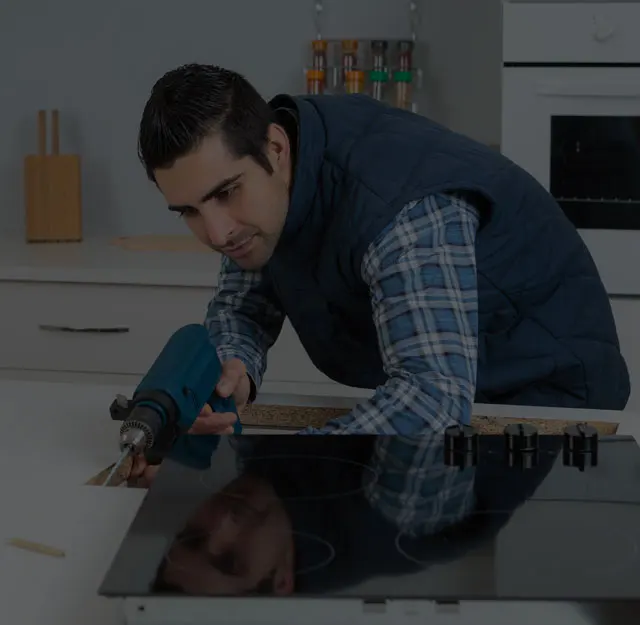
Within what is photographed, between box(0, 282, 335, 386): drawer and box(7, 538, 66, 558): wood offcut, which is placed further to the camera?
box(0, 282, 335, 386): drawer

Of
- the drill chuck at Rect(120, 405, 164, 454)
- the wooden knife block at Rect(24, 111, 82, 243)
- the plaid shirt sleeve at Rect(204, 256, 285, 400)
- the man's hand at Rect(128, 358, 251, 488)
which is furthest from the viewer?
the wooden knife block at Rect(24, 111, 82, 243)

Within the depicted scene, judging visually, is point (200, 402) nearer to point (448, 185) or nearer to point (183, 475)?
point (183, 475)

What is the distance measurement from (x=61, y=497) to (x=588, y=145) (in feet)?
5.79

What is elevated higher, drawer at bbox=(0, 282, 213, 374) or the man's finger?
the man's finger

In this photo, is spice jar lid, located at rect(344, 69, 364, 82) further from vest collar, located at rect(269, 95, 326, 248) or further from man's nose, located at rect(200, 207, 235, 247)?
man's nose, located at rect(200, 207, 235, 247)

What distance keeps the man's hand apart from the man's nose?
168mm

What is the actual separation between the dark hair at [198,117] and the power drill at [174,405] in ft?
0.71

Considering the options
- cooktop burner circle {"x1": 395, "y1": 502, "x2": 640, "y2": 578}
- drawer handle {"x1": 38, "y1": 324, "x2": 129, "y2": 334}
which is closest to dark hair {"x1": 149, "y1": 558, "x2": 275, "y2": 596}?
cooktop burner circle {"x1": 395, "y1": 502, "x2": 640, "y2": 578}

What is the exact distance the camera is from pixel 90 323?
2812mm

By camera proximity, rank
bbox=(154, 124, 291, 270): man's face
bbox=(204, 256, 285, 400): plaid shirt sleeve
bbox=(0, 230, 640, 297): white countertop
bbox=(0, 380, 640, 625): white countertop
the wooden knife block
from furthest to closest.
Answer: the wooden knife block, bbox=(0, 230, 640, 297): white countertop, bbox=(204, 256, 285, 400): plaid shirt sleeve, bbox=(154, 124, 291, 270): man's face, bbox=(0, 380, 640, 625): white countertop

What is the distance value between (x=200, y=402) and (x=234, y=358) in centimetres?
32

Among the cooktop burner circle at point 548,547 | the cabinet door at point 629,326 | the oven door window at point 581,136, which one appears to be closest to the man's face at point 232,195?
the cooktop burner circle at point 548,547

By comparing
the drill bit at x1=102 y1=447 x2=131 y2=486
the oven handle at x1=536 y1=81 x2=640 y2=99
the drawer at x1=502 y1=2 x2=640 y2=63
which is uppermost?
the drawer at x1=502 y1=2 x2=640 y2=63

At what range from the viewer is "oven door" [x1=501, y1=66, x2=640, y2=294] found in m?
2.53
